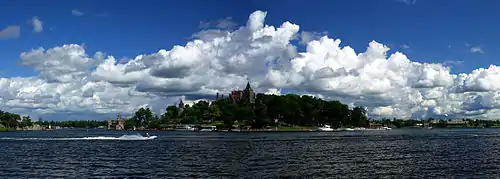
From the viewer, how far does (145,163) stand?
68250mm

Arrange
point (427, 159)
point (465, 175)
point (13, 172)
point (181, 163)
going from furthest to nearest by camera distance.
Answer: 1. point (427, 159)
2. point (181, 163)
3. point (13, 172)
4. point (465, 175)

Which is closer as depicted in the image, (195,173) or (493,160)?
(195,173)

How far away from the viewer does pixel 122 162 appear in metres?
69.9

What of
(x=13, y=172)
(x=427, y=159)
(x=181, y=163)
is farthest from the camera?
(x=427, y=159)

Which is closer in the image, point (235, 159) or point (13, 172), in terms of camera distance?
point (13, 172)

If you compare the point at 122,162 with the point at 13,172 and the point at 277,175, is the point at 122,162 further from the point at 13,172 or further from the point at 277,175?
the point at 277,175

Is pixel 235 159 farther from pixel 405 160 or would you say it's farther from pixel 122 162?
pixel 405 160

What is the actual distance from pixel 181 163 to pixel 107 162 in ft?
36.2

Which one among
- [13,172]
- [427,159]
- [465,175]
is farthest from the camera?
[427,159]

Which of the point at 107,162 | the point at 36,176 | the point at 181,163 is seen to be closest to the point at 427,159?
the point at 181,163

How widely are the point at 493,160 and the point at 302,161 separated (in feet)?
89.1

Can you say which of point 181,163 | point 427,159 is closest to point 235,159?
point 181,163

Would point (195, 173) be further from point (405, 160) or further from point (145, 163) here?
point (405, 160)

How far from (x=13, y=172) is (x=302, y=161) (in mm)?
36533
